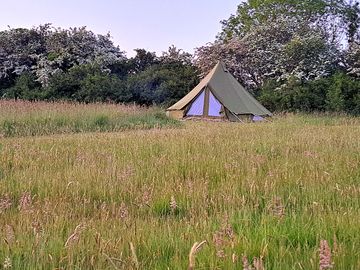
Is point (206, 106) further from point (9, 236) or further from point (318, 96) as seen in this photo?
point (9, 236)

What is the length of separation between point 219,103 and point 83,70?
990cm

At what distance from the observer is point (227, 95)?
18.7 metres

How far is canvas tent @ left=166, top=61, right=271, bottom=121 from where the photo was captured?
59.8ft

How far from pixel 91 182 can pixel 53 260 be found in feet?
5.33

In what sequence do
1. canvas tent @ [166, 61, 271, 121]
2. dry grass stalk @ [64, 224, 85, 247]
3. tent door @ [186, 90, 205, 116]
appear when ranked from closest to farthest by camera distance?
1. dry grass stalk @ [64, 224, 85, 247]
2. canvas tent @ [166, 61, 271, 121]
3. tent door @ [186, 90, 205, 116]

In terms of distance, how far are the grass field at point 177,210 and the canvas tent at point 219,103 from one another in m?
13.2

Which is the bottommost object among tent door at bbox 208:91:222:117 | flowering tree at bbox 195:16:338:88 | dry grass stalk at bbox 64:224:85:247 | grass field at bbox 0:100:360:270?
grass field at bbox 0:100:360:270

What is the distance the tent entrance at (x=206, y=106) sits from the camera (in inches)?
724

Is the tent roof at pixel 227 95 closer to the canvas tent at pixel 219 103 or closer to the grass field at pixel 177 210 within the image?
the canvas tent at pixel 219 103

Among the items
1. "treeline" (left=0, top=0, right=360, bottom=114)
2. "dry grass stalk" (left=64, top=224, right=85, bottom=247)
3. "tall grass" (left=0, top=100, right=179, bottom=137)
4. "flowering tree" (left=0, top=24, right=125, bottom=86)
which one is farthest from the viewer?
"flowering tree" (left=0, top=24, right=125, bottom=86)

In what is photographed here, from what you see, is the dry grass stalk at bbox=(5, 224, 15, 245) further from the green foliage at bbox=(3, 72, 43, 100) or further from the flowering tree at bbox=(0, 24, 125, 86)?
the flowering tree at bbox=(0, 24, 125, 86)

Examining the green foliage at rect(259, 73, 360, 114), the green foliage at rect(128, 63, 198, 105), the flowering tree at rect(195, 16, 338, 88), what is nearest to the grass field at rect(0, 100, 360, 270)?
the green foliage at rect(259, 73, 360, 114)

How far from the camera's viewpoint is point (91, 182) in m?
3.32

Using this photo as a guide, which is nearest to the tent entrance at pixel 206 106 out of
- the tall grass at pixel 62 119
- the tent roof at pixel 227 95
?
the tent roof at pixel 227 95
